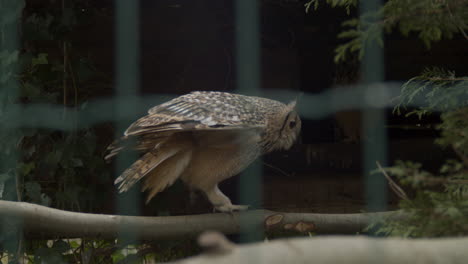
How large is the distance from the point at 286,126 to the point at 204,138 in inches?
11.3

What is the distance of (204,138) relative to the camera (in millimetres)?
1729

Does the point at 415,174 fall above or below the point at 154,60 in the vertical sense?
below

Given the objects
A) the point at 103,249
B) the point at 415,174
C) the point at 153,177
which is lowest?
the point at 103,249

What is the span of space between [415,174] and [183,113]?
779mm

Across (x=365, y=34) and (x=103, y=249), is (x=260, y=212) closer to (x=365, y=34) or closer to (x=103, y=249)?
(x=103, y=249)

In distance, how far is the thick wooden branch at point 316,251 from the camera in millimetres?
607

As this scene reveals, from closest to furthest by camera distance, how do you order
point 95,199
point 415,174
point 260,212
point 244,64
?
point 415,174 < point 244,64 < point 260,212 < point 95,199

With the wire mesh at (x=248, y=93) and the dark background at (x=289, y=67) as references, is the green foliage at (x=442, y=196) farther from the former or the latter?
the dark background at (x=289, y=67)

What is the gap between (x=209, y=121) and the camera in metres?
1.60

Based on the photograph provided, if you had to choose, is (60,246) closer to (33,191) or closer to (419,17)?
(33,191)

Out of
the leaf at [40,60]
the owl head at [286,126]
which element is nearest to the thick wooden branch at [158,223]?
the owl head at [286,126]

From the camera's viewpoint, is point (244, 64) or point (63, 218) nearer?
point (244, 64)

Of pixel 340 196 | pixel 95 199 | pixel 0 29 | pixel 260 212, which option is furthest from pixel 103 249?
pixel 340 196

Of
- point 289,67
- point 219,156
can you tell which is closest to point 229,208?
point 219,156
